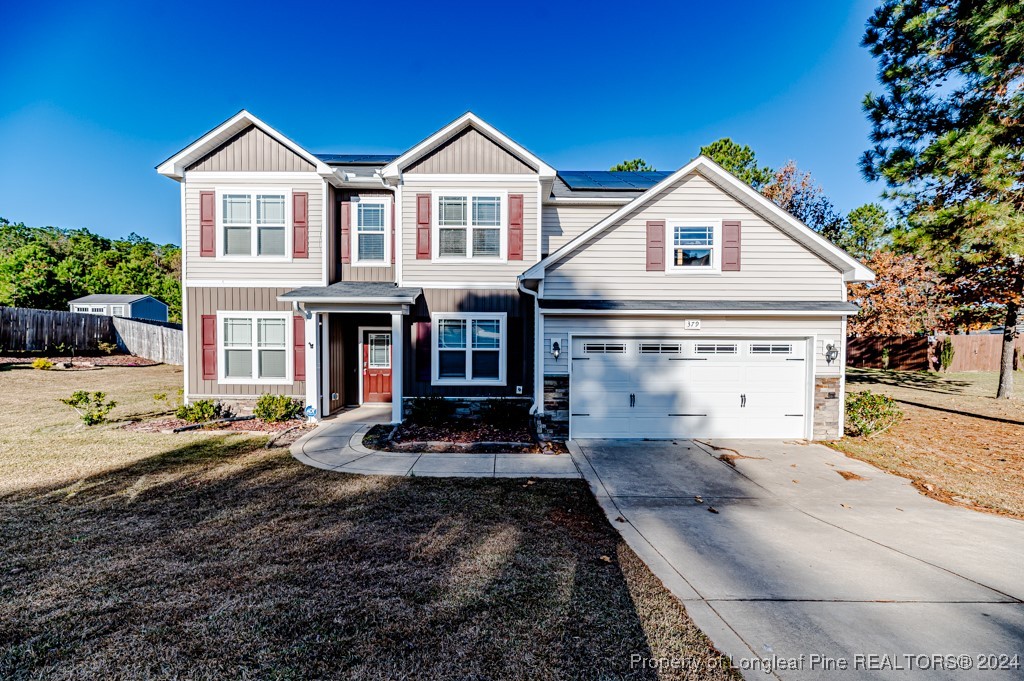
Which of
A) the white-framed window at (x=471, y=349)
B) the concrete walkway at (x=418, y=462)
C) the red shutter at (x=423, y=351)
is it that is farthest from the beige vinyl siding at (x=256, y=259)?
the concrete walkway at (x=418, y=462)

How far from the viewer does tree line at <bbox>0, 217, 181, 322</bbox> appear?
98.0 ft

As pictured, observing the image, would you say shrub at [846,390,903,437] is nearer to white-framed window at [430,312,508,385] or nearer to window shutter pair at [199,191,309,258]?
white-framed window at [430,312,508,385]

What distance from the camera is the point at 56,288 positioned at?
32.1 metres

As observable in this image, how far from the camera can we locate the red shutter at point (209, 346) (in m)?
10.5

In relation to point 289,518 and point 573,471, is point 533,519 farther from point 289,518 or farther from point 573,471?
point 289,518

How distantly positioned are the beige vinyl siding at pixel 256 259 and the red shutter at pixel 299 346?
104 cm

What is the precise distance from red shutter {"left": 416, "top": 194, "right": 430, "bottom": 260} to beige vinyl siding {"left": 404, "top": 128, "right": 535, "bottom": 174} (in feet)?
2.77

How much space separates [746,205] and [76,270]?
52.9 metres

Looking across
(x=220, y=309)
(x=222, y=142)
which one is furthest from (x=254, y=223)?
(x=220, y=309)

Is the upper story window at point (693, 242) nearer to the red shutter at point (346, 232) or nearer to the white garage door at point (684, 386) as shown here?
the white garage door at point (684, 386)

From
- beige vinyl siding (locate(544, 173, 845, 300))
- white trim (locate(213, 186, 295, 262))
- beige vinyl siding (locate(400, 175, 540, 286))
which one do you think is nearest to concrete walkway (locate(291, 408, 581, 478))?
beige vinyl siding (locate(544, 173, 845, 300))

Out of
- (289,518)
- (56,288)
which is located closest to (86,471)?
(289,518)

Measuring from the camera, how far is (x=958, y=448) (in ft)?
27.2

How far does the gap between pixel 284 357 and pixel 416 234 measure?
181 inches
